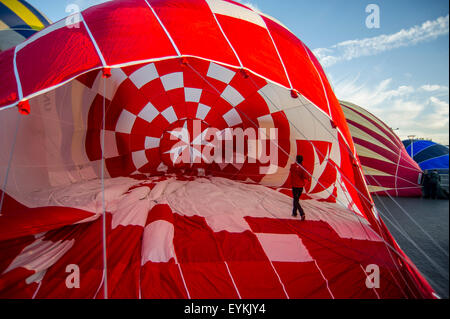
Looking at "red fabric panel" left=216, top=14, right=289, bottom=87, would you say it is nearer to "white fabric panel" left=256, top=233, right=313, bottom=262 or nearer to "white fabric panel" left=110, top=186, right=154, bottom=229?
"white fabric panel" left=256, top=233, right=313, bottom=262

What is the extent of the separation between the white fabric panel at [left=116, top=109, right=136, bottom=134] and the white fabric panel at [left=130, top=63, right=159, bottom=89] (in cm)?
47

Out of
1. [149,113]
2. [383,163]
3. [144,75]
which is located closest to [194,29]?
[144,75]

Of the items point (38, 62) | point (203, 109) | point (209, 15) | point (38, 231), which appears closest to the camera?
point (38, 62)

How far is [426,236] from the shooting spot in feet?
6.41

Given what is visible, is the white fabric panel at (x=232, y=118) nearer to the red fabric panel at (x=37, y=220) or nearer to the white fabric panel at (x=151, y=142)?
the white fabric panel at (x=151, y=142)

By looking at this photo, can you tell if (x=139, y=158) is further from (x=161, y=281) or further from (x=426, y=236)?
(x=426, y=236)

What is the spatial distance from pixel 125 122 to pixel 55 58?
80.1 inches

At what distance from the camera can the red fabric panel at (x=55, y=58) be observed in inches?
47.3

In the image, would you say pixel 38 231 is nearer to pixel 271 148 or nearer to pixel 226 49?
pixel 226 49

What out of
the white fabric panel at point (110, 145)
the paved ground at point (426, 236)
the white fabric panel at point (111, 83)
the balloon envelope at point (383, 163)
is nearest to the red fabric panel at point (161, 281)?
the paved ground at point (426, 236)

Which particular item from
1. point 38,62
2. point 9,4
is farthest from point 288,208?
point 9,4
